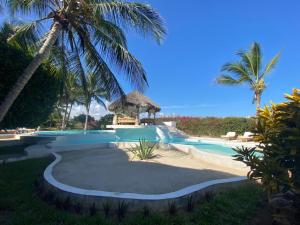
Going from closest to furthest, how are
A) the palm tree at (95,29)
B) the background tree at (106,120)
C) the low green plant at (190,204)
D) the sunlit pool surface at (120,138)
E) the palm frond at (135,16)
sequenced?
1. the low green plant at (190,204)
2. the palm tree at (95,29)
3. the palm frond at (135,16)
4. the sunlit pool surface at (120,138)
5. the background tree at (106,120)

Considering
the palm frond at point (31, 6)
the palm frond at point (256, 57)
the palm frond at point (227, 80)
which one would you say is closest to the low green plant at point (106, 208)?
the palm frond at point (31, 6)

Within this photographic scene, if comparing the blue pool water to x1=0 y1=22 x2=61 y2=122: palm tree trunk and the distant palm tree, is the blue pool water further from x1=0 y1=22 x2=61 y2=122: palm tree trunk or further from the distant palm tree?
x1=0 y1=22 x2=61 y2=122: palm tree trunk

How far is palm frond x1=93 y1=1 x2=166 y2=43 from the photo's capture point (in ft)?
24.7

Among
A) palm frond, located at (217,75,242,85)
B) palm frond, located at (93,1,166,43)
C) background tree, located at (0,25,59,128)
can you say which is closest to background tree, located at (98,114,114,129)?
palm frond, located at (217,75,242,85)

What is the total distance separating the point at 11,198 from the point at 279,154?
620 centimetres

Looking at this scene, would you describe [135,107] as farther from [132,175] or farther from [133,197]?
[133,197]

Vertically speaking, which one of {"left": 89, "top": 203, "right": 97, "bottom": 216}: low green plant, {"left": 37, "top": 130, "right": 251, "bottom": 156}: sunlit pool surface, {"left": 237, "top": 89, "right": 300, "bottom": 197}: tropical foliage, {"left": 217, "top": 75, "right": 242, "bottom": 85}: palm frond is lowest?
{"left": 89, "top": 203, "right": 97, "bottom": 216}: low green plant

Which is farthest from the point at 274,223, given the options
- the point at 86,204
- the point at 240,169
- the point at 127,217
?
the point at 240,169

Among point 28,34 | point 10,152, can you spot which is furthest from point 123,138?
point 28,34

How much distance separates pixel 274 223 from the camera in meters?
4.70

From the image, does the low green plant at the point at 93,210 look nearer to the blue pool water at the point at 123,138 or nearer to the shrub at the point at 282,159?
the shrub at the point at 282,159

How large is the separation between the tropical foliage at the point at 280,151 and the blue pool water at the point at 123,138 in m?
8.33

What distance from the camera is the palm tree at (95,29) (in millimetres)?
7285

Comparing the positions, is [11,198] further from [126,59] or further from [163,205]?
[126,59]
